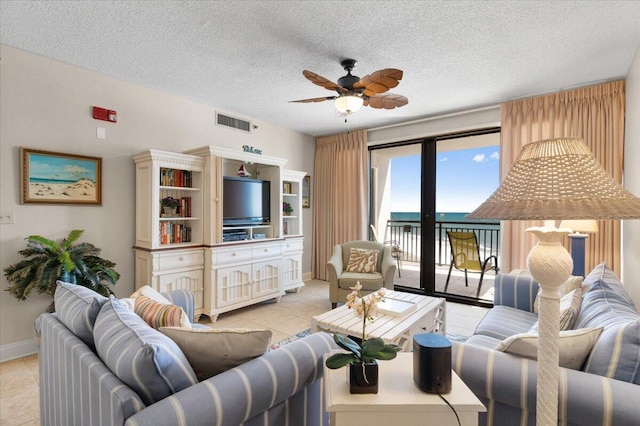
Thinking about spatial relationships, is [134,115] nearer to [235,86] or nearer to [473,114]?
[235,86]

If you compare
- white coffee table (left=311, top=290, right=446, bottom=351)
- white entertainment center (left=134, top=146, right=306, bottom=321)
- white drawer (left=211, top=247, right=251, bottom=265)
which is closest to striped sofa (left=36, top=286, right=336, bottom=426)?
white coffee table (left=311, top=290, right=446, bottom=351)

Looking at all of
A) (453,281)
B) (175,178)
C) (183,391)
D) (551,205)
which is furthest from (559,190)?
(453,281)

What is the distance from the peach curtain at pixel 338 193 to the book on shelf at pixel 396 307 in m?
2.29

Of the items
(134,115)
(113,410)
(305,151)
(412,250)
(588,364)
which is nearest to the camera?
(113,410)

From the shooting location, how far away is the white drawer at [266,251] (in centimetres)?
381

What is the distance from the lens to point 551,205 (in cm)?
84

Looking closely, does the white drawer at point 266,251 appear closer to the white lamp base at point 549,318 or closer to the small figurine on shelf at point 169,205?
the small figurine on shelf at point 169,205

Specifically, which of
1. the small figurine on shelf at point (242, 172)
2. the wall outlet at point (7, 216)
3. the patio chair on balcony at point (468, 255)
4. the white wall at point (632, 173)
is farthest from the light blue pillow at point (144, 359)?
the patio chair on balcony at point (468, 255)

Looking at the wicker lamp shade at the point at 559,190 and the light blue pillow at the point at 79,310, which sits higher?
the wicker lamp shade at the point at 559,190

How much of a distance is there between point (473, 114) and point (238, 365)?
4.05 metres

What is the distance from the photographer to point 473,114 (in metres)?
3.95

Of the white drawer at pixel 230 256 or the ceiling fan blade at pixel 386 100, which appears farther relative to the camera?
the white drawer at pixel 230 256

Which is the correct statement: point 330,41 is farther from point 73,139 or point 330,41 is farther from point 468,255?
point 468,255

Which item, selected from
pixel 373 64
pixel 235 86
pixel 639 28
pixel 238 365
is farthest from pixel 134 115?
pixel 639 28
